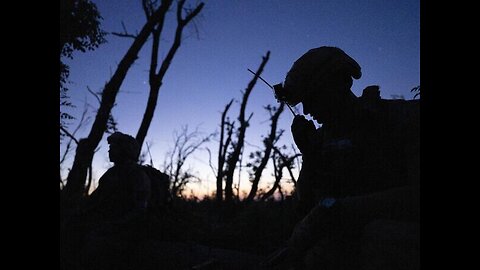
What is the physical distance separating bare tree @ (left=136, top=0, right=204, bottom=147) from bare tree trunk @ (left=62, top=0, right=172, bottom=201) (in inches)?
50.1

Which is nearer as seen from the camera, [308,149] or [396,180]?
[396,180]

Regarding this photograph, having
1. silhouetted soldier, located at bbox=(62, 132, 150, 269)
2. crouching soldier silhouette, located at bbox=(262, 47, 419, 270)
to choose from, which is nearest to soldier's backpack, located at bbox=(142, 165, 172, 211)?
silhouetted soldier, located at bbox=(62, 132, 150, 269)

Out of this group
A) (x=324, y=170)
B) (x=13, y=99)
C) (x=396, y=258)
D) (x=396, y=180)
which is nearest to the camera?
(x=13, y=99)

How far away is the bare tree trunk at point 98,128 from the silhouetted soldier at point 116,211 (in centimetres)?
437

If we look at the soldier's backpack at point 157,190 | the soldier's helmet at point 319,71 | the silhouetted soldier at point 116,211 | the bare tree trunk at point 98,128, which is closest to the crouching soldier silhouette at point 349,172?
the soldier's helmet at point 319,71

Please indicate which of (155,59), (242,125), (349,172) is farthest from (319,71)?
(242,125)

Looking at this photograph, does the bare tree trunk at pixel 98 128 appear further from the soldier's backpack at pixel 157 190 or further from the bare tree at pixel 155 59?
the soldier's backpack at pixel 157 190

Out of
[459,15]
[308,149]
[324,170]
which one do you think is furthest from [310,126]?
[459,15]

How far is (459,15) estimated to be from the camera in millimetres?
1269

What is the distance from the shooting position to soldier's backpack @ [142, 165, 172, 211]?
6.55 metres

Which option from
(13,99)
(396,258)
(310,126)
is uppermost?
(310,126)

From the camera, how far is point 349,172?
2221 millimetres

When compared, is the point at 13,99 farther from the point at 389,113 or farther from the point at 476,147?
the point at 389,113

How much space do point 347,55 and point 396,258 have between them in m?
1.59
